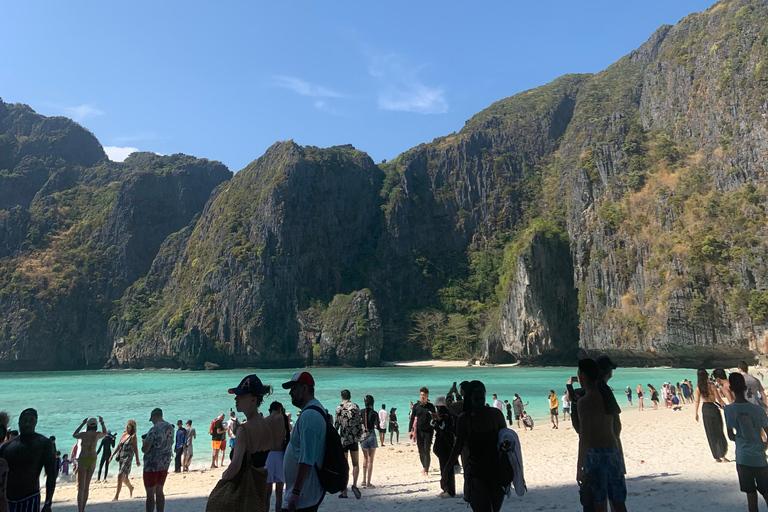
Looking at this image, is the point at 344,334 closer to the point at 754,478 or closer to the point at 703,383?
the point at 703,383

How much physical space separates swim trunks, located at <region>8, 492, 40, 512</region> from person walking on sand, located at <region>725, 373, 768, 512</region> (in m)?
6.60

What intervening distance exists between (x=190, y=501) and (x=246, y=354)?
7680cm

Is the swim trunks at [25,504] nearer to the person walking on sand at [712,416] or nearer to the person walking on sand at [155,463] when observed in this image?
the person walking on sand at [155,463]

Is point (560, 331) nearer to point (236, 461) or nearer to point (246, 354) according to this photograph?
point (246, 354)

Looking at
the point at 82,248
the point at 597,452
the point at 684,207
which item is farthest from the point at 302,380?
the point at 82,248

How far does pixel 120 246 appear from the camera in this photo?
11300cm

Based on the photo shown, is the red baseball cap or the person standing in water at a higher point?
the red baseball cap

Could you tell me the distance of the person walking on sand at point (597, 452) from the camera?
382 centimetres

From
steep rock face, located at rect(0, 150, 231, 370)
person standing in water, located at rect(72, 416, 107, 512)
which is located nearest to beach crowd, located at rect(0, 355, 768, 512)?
person standing in water, located at rect(72, 416, 107, 512)

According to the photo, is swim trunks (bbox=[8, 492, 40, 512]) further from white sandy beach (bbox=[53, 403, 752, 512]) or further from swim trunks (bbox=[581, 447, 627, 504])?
swim trunks (bbox=[581, 447, 627, 504])

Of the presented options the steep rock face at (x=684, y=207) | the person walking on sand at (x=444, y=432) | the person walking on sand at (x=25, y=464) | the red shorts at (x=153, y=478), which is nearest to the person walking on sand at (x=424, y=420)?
the person walking on sand at (x=444, y=432)

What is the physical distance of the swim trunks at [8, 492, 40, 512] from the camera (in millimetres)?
4102

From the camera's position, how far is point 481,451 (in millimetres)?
A: 4008

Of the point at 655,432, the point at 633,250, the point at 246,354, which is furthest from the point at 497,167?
the point at 655,432
